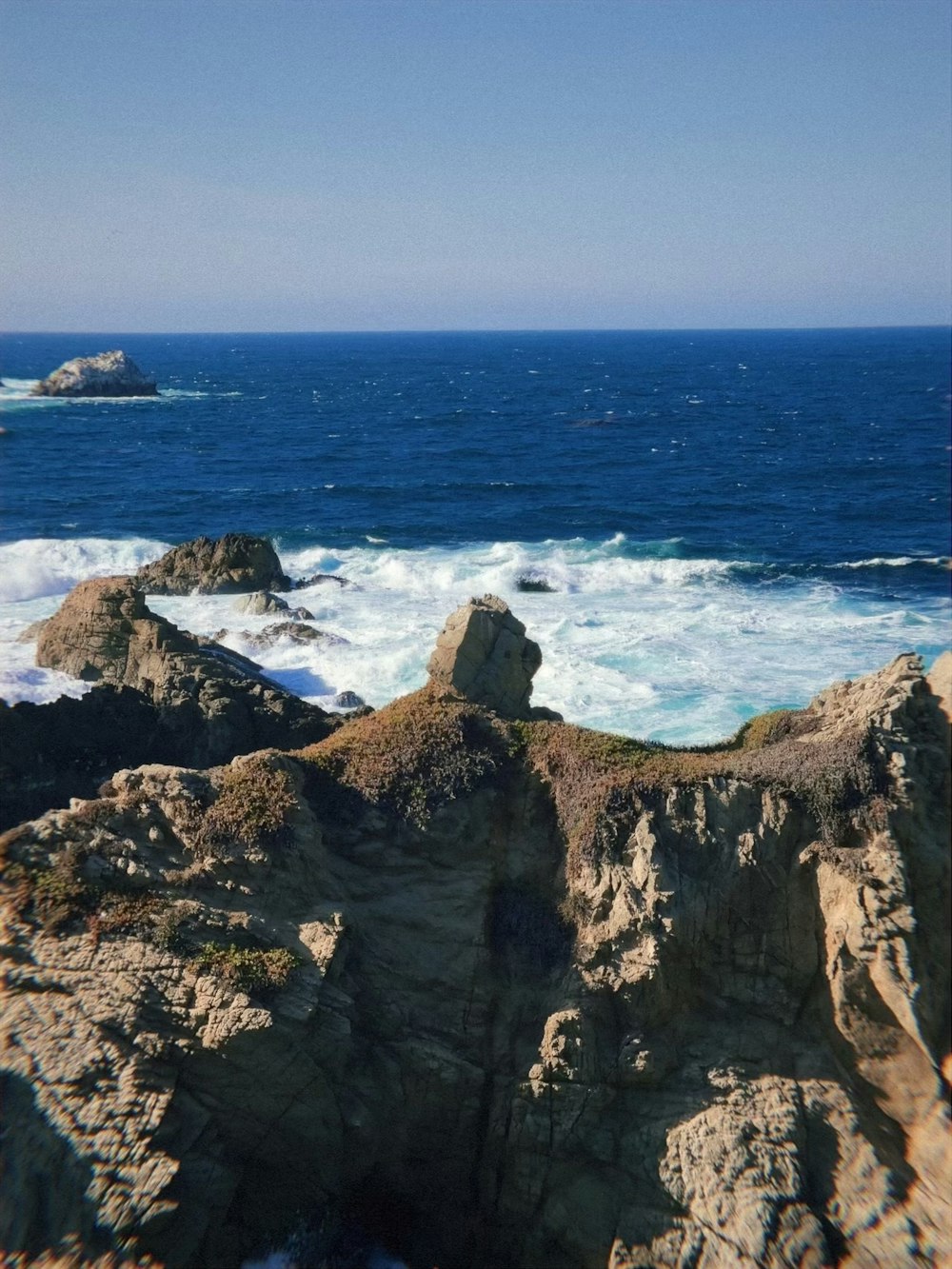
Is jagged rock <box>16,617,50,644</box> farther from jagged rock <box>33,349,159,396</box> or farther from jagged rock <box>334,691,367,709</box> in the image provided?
jagged rock <box>33,349,159,396</box>

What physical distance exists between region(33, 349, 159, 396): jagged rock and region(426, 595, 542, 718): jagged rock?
117 m

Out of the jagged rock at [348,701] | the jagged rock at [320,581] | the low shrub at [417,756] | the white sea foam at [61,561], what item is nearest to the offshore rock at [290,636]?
the jagged rock at [348,701]

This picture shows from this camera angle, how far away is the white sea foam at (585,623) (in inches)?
1277

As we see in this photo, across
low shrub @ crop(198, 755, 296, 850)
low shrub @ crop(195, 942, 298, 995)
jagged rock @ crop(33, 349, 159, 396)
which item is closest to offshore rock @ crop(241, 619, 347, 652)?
low shrub @ crop(198, 755, 296, 850)

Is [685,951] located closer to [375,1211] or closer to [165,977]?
[375,1211]

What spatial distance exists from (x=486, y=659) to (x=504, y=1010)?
8027mm

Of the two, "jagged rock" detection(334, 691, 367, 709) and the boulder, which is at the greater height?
the boulder

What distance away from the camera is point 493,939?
48.3 feet

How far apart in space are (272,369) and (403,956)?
A: 190m

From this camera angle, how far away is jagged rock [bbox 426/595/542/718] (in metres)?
20.3

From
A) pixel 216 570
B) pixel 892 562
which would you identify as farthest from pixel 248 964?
pixel 892 562

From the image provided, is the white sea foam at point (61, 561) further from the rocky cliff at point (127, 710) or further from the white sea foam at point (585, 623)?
the rocky cliff at point (127, 710)

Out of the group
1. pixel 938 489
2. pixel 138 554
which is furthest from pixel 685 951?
pixel 938 489

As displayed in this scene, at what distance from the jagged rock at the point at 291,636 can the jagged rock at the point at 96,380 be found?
9808 cm
